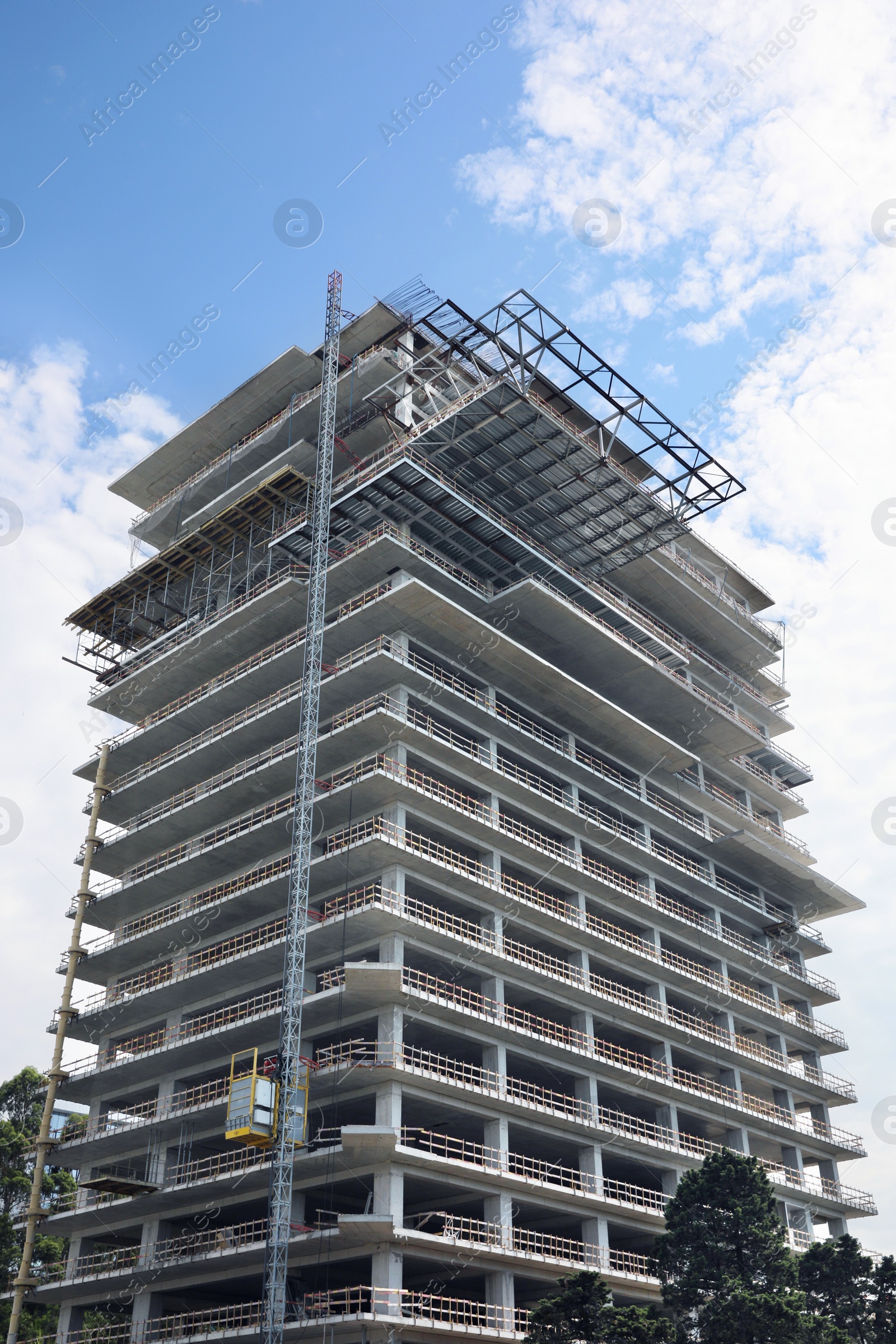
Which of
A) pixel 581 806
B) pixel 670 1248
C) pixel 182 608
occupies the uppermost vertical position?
pixel 182 608

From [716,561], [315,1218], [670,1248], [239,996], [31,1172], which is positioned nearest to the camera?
[670,1248]

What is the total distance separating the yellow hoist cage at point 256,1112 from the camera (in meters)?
32.9

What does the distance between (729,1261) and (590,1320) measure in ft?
17.1

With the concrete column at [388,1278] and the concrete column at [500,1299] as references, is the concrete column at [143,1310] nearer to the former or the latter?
the concrete column at [388,1278]

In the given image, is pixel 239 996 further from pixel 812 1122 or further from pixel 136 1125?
pixel 812 1122

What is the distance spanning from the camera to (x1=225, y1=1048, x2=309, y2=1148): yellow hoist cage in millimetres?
32906

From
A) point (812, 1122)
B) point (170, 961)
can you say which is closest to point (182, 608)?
point (170, 961)

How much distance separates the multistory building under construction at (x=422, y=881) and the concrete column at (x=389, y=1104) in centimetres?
9

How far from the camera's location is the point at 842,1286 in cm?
3975

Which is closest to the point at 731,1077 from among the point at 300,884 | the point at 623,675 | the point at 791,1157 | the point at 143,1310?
the point at 791,1157

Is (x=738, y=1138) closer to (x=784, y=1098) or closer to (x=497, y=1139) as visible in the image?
(x=784, y=1098)

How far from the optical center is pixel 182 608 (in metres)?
58.5

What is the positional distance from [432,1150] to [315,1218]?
6.67 meters

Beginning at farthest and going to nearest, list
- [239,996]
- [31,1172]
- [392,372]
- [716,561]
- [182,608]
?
[716,561], [182,608], [31,1172], [392,372], [239,996]
